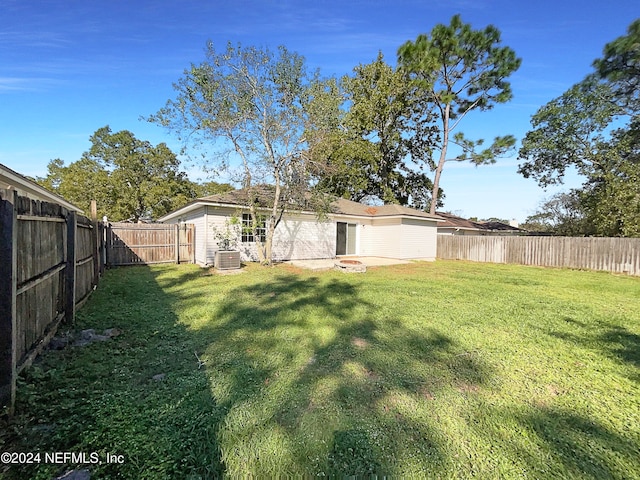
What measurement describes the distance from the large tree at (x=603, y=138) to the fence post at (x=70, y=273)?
20323 mm

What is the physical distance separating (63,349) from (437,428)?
13.0ft

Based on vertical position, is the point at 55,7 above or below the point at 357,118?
below

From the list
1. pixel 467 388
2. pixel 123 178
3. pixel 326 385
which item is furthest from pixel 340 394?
pixel 123 178

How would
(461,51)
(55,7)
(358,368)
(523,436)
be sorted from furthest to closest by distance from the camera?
(461,51) < (55,7) < (358,368) < (523,436)

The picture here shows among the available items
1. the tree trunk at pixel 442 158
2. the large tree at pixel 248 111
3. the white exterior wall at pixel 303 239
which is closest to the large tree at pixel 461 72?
the tree trunk at pixel 442 158

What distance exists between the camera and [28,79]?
927cm

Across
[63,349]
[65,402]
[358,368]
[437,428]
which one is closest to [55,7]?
[63,349]

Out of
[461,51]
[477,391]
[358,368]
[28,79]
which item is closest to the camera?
[477,391]

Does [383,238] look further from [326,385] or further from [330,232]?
[326,385]

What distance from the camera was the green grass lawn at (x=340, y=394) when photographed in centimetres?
189

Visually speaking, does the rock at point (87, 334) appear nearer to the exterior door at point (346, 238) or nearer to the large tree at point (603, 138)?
the exterior door at point (346, 238)

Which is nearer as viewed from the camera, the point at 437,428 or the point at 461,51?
the point at 437,428

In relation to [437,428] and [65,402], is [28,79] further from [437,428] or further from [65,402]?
[437,428]

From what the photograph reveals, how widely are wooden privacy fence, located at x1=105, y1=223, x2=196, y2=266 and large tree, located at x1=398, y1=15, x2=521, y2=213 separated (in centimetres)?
1672
